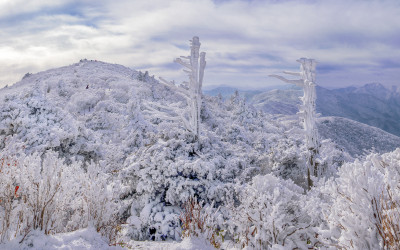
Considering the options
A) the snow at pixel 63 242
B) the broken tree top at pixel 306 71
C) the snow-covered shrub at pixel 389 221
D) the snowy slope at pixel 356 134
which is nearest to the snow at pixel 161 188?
the snow at pixel 63 242

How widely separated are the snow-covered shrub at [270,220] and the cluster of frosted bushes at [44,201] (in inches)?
100

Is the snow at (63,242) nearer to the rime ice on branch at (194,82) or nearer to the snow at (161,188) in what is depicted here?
the snow at (161,188)

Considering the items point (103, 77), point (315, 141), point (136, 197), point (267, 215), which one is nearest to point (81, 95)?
point (103, 77)

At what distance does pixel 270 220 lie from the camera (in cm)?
429

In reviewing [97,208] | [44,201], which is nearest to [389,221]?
[97,208]

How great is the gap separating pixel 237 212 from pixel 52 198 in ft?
11.0

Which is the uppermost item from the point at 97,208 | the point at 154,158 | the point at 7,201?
the point at 7,201

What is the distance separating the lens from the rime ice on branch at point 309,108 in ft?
26.8

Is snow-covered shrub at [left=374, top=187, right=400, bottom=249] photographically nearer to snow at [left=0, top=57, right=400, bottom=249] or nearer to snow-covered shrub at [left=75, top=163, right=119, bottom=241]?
snow at [left=0, top=57, right=400, bottom=249]

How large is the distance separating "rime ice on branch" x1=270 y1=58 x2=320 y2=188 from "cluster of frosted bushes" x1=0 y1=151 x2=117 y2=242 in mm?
6419

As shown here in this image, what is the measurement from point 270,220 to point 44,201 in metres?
3.85

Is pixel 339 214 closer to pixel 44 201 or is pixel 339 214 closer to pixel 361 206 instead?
pixel 361 206

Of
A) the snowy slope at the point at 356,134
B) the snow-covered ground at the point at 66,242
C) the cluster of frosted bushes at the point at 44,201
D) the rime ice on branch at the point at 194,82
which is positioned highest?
the rime ice on branch at the point at 194,82

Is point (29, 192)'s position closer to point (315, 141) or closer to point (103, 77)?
point (315, 141)
